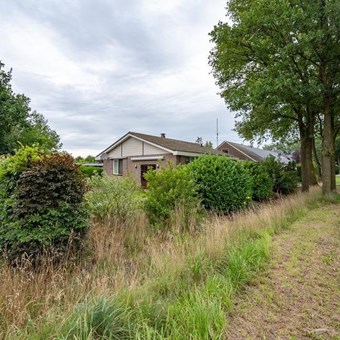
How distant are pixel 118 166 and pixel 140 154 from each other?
3176mm

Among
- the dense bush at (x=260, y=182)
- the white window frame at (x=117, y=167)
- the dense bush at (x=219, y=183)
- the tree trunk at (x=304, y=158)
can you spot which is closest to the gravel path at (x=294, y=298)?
the dense bush at (x=219, y=183)

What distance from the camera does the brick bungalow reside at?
22969mm

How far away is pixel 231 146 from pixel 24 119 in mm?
27659

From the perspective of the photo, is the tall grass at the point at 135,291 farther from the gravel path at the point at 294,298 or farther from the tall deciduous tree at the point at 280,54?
the tall deciduous tree at the point at 280,54

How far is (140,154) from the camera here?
24.4 m

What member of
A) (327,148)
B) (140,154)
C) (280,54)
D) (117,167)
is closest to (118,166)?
(117,167)

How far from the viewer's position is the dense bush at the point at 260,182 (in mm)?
12656

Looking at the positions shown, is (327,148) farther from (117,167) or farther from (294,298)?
(117,167)

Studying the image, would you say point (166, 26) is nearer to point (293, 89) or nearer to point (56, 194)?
point (293, 89)

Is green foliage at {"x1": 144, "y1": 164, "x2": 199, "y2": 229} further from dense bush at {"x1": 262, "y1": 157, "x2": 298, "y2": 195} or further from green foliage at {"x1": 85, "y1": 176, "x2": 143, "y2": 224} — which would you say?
dense bush at {"x1": 262, "y1": 157, "x2": 298, "y2": 195}

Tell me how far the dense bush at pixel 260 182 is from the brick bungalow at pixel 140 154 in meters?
9.65

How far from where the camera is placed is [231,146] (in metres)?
42.0

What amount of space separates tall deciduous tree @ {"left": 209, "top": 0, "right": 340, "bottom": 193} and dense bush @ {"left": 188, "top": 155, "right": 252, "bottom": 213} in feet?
15.1

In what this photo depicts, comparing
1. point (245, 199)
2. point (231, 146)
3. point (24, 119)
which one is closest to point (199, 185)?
point (245, 199)
